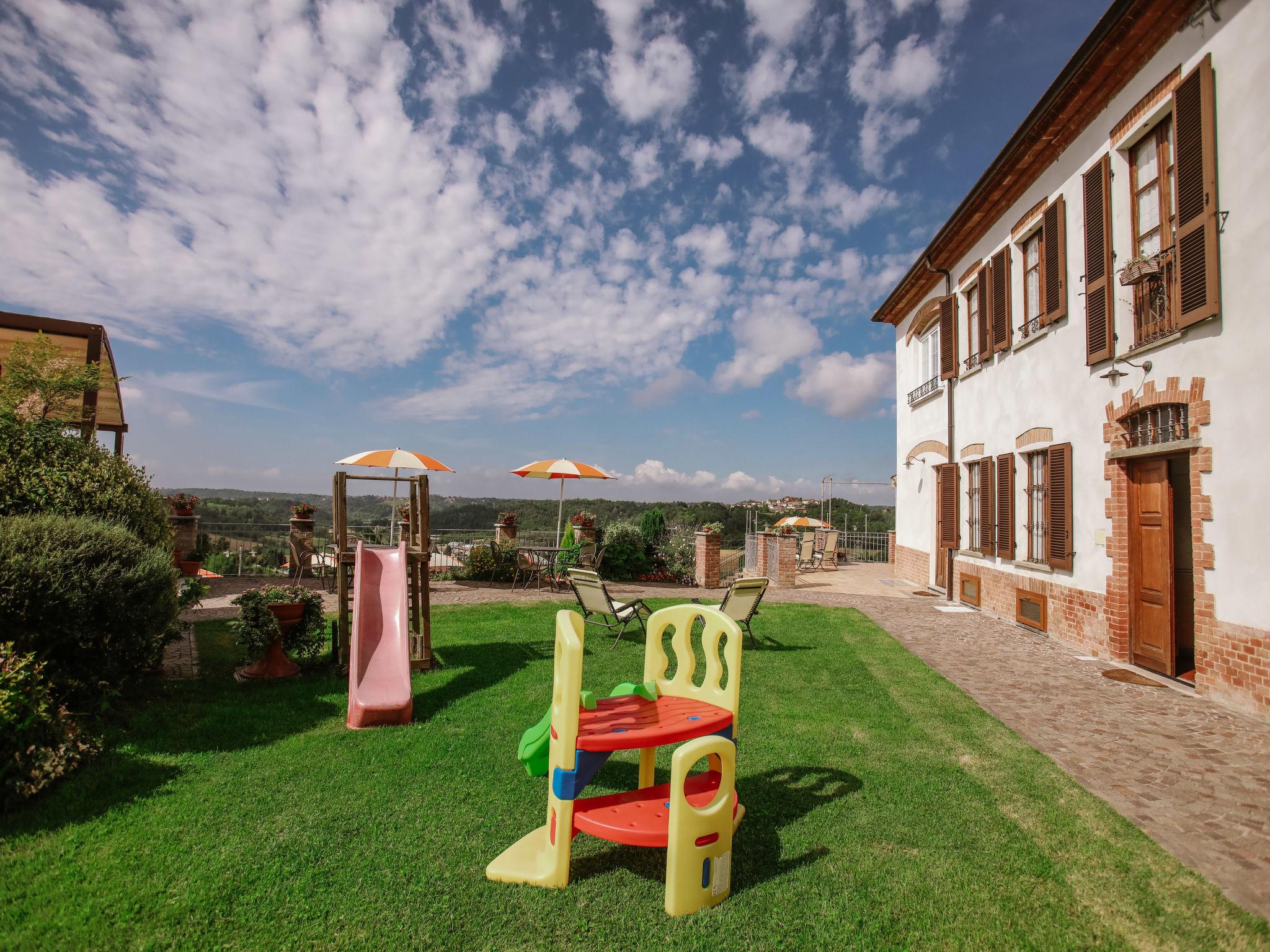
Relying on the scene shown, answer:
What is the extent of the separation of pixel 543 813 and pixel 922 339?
13.4 metres

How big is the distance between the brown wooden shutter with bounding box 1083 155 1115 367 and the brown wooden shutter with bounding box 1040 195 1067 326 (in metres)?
0.49

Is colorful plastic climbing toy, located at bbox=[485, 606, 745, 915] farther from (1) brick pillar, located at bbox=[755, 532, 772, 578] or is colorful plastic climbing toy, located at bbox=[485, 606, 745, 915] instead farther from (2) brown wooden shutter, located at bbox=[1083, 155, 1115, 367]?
(1) brick pillar, located at bbox=[755, 532, 772, 578]

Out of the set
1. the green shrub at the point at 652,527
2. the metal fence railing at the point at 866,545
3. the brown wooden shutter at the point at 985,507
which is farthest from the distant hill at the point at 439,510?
the brown wooden shutter at the point at 985,507

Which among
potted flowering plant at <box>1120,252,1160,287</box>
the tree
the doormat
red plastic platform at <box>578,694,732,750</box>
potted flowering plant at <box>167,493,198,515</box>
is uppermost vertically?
potted flowering plant at <box>1120,252,1160,287</box>

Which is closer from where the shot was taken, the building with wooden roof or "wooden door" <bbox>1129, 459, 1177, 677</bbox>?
"wooden door" <bbox>1129, 459, 1177, 677</bbox>

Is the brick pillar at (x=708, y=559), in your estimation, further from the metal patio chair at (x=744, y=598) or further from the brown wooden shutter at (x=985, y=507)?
the metal patio chair at (x=744, y=598)

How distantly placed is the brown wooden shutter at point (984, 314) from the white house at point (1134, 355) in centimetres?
4

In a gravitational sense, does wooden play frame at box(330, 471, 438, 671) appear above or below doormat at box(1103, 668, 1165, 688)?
above

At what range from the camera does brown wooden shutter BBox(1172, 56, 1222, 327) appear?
5.57 metres

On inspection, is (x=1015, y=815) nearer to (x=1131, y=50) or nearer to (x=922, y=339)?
(x=1131, y=50)

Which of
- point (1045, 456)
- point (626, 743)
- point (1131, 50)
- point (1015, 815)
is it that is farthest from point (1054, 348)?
point (626, 743)

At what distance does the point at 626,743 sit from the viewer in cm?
287

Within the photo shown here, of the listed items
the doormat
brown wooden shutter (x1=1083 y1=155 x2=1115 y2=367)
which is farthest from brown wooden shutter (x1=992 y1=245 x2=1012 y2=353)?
the doormat

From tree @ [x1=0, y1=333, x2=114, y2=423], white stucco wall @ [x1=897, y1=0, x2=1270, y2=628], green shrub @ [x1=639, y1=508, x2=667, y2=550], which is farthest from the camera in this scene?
green shrub @ [x1=639, y1=508, x2=667, y2=550]
